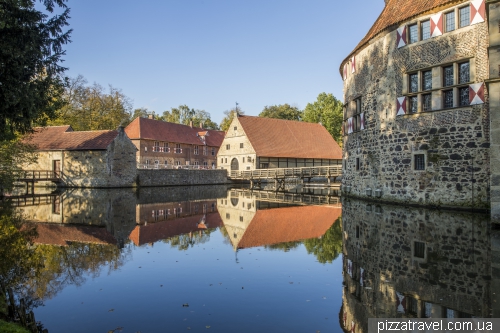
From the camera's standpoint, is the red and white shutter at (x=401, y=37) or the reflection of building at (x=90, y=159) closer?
Answer: the red and white shutter at (x=401, y=37)

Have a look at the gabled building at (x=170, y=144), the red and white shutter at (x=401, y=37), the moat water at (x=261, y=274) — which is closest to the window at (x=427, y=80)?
the red and white shutter at (x=401, y=37)

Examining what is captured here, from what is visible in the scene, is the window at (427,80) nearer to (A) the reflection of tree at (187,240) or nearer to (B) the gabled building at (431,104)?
(B) the gabled building at (431,104)

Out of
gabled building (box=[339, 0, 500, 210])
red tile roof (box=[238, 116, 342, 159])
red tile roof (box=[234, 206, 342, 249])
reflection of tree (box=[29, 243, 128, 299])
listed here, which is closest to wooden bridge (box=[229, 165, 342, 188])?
red tile roof (box=[238, 116, 342, 159])

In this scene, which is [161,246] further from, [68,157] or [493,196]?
[68,157]

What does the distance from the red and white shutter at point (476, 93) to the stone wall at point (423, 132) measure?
175mm

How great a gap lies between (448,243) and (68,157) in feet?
96.5

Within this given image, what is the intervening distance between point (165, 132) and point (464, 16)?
4001cm

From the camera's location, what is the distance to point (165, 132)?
49.1 meters

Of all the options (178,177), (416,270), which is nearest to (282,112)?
(178,177)

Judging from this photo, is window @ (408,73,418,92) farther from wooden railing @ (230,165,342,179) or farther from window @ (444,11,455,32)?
wooden railing @ (230,165,342,179)

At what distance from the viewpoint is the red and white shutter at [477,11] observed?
43.3 ft

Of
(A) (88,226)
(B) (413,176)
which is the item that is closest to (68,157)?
(A) (88,226)

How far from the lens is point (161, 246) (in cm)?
941

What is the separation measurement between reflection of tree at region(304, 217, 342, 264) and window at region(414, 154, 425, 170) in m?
5.92
